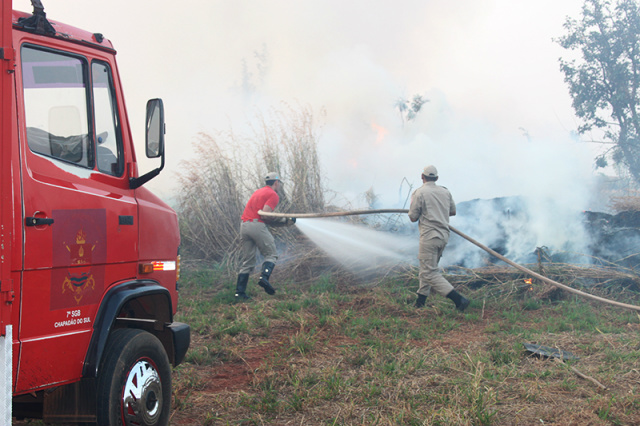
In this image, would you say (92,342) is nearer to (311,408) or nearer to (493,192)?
(311,408)

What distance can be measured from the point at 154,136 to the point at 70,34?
0.75 m

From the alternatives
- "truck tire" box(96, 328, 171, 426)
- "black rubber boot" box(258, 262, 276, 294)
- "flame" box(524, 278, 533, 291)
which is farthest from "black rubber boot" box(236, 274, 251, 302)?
"truck tire" box(96, 328, 171, 426)

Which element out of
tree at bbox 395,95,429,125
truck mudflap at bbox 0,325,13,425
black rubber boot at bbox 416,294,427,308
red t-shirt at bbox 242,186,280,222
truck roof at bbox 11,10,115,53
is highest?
tree at bbox 395,95,429,125

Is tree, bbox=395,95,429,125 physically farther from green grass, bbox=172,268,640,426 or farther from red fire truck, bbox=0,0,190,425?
red fire truck, bbox=0,0,190,425

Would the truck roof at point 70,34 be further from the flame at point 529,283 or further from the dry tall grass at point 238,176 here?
the dry tall grass at point 238,176

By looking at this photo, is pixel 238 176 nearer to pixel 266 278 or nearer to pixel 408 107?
pixel 266 278

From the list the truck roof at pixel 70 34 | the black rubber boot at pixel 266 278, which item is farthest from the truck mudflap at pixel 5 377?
the black rubber boot at pixel 266 278

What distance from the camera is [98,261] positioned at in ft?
9.46

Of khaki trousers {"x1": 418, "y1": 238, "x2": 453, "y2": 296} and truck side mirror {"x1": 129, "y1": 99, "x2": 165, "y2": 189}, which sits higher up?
truck side mirror {"x1": 129, "y1": 99, "x2": 165, "y2": 189}

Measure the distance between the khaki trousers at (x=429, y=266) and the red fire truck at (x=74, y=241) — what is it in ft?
14.5

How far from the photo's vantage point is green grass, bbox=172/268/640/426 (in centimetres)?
371

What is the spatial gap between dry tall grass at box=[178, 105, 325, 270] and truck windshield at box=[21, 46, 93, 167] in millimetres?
7686

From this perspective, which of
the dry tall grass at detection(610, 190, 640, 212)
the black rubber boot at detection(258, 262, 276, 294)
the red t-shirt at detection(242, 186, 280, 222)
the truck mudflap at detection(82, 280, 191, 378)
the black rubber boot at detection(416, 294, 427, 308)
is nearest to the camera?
the truck mudflap at detection(82, 280, 191, 378)

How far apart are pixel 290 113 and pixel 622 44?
8792mm
